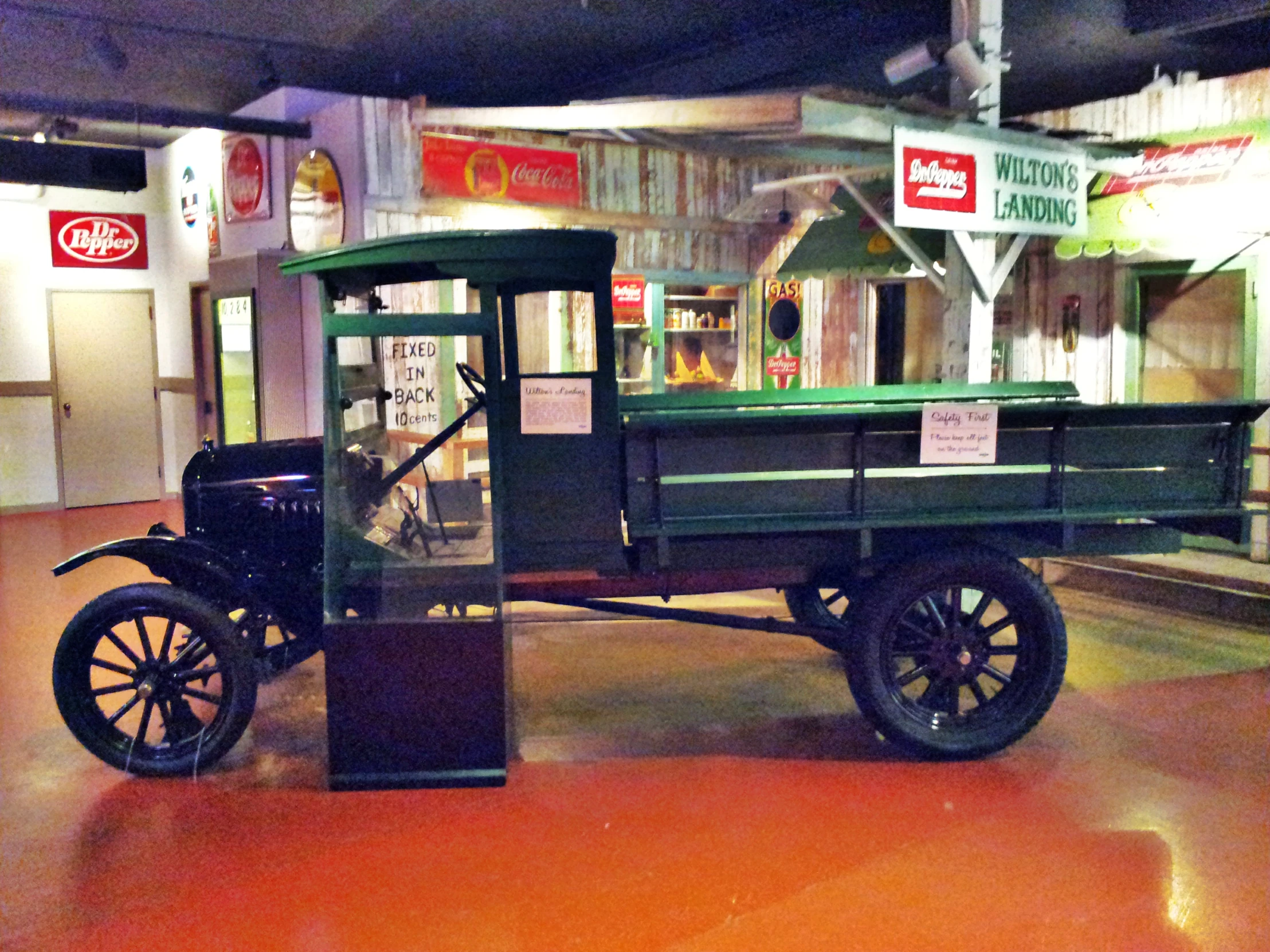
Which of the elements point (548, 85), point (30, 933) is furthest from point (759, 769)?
point (548, 85)

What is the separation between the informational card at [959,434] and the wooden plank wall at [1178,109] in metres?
4.21

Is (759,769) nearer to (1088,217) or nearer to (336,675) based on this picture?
(336,675)

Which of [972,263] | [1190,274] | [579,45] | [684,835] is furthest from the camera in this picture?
[579,45]

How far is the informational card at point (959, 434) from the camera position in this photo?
4074 mm

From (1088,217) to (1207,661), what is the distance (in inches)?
129

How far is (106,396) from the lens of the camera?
35.4 feet

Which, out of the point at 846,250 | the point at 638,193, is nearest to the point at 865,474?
the point at 846,250

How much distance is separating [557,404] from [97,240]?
856 centimetres

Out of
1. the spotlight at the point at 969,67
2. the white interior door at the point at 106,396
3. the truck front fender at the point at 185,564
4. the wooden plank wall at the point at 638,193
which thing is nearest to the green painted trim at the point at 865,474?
the truck front fender at the point at 185,564

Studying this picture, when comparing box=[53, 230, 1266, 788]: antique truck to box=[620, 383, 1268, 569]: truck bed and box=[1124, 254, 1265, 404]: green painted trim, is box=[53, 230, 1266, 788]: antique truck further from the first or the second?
box=[1124, 254, 1265, 404]: green painted trim

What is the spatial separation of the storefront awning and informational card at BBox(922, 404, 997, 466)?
3857 mm

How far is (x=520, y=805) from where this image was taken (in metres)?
3.95

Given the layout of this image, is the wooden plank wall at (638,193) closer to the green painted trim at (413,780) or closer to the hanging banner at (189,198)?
the hanging banner at (189,198)

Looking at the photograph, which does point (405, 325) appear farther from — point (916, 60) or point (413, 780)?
point (916, 60)
